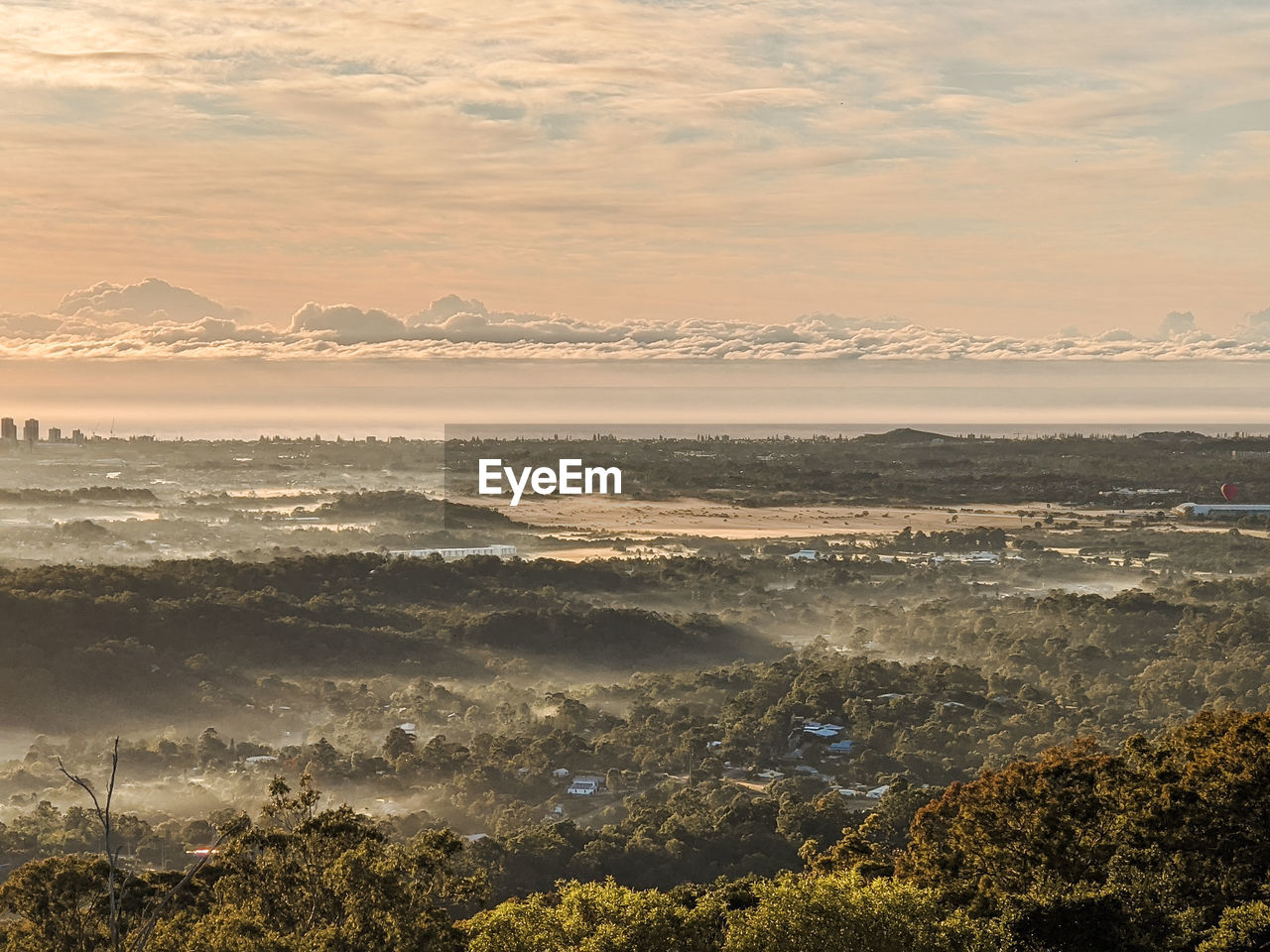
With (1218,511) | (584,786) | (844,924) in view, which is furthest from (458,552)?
(844,924)

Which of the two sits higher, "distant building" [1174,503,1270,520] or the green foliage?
the green foliage

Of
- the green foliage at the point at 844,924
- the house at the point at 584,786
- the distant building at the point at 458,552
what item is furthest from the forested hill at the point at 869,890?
the distant building at the point at 458,552

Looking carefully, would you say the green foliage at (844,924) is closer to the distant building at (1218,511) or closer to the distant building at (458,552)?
the distant building at (458,552)

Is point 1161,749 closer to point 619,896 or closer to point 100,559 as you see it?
point 619,896

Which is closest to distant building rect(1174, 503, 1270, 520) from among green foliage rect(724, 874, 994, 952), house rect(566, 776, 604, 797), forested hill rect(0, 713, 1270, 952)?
house rect(566, 776, 604, 797)

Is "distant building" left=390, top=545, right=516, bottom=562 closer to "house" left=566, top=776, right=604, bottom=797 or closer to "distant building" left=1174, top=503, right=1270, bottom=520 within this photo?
"distant building" left=1174, top=503, right=1270, bottom=520

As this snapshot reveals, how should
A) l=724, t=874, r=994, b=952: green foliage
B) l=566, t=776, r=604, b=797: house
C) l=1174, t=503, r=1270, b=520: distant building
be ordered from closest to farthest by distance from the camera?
1. l=724, t=874, r=994, b=952: green foliage
2. l=566, t=776, r=604, b=797: house
3. l=1174, t=503, r=1270, b=520: distant building

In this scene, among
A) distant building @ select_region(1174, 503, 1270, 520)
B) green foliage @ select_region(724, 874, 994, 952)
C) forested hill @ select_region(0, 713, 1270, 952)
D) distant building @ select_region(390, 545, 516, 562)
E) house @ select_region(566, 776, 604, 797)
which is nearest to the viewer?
green foliage @ select_region(724, 874, 994, 952)
